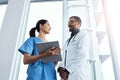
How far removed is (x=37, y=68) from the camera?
4.95 ft

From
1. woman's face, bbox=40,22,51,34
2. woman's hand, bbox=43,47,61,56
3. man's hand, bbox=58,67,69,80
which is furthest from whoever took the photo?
woman's face, bbox=40,22,51,34

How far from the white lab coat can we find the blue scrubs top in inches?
5.0

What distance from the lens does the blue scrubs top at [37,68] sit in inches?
58.7

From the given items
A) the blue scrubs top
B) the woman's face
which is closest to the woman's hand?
the blue scrubs top

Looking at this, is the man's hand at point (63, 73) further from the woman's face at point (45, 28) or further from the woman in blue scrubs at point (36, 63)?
the woman's face at point (45, 28)

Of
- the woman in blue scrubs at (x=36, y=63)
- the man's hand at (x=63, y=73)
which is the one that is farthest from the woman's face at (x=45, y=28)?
the man's hand at (x=63, y=73)

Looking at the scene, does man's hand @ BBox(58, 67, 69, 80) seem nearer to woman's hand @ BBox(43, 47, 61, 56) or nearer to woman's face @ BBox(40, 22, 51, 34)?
woman's hand @ BBox(43, 47, 61, 56)

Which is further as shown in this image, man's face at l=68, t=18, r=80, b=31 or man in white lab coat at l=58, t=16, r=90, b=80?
man's face at l=68, t=18, r=80, b=31

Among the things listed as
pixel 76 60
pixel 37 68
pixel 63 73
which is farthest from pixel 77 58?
pixel 37 68

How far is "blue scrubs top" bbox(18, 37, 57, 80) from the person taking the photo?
1.49 metres

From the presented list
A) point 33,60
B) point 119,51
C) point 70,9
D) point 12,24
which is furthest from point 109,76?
point 12,24

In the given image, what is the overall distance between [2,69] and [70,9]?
1.12 m

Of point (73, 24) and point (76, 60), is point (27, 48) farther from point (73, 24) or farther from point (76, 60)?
point (73, 24)

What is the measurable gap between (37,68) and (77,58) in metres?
0.32
